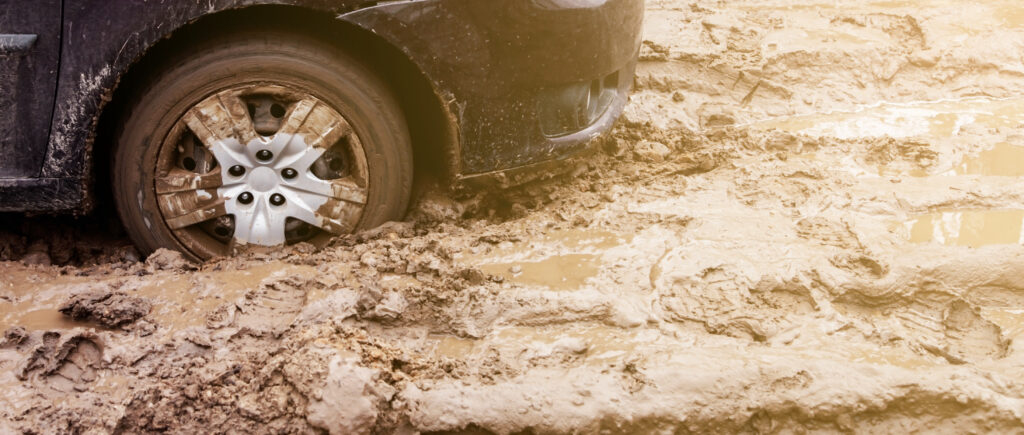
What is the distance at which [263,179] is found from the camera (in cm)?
286

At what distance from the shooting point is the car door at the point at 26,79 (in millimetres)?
2496

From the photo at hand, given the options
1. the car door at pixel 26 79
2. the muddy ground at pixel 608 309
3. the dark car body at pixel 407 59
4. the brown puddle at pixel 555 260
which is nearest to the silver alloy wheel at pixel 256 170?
the muddy ground at pixel 608 309

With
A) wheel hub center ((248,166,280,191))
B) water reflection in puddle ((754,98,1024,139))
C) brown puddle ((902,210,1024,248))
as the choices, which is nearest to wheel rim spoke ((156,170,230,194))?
wheel hub center ((248,166,280,191))

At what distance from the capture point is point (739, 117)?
4324mm

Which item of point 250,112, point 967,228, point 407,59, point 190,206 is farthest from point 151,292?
point 967,228

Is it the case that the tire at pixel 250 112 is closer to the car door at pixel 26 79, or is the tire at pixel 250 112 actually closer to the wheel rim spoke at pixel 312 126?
the wheel rim spoke at pixel 312 126

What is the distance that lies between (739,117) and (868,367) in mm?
2356

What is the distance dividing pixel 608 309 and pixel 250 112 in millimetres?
1475

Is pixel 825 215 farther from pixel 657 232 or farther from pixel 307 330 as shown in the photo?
pixel 307 330

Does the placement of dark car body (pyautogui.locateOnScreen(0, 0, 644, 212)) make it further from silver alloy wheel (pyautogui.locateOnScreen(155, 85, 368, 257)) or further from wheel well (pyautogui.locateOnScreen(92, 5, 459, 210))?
silver alloy wheel (pyautogui.locateOnScreen(155, 85, 368, 257))

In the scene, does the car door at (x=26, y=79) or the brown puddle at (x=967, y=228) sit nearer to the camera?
the car door at (x=26, y=79)

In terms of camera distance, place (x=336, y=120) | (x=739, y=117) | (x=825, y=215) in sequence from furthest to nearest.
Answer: (x=739, y=117) → (x=825, y=215) → (x=336, y=120)

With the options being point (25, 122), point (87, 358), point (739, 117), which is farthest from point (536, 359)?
point (739, 117)

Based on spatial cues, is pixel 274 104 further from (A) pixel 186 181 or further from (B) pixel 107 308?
(B) pixel 107 308
